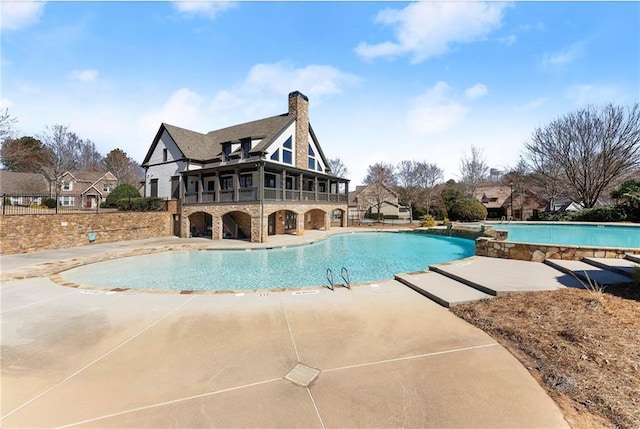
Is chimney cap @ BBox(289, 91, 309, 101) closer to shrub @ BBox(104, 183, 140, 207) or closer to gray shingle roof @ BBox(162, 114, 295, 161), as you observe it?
gray shingle roof @ BBox(162, 114, 295, 161)

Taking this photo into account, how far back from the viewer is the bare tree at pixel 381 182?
42.2 meters

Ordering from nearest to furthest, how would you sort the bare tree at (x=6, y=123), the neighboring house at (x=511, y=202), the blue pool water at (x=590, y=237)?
1. the blue pool water at (x=590, y=237)
2. the bare tree at (x=6, y=123)
3. the neighboring house at (x=511, y=202)

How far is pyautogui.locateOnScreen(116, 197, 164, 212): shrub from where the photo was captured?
21.6 m

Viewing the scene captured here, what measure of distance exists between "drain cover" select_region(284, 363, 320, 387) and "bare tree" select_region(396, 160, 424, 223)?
36333 mm

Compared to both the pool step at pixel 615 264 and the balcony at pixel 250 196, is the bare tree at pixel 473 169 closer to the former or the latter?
the balcony at pixel 250 196

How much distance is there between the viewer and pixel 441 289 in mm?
7105

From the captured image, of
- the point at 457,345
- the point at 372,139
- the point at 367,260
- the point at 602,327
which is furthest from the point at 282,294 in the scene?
the point at 372,139

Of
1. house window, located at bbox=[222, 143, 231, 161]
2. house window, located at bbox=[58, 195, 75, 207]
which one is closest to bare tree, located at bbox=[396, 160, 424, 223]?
house window, located at bbox=[222, 143, 231, 161]

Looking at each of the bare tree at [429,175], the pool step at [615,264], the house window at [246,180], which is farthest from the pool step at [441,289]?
the bare tree at [429,175]

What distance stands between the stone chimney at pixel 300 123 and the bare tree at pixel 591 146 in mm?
29974

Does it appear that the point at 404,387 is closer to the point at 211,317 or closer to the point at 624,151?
the point at 211,317

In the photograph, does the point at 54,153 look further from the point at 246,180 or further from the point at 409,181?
the point at 409,181

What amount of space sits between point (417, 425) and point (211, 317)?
174 inches

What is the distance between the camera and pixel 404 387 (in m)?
3.31
